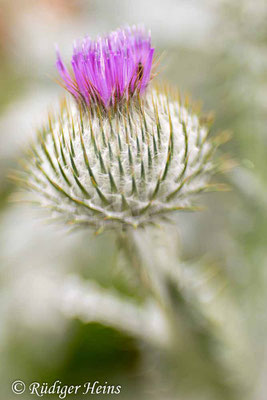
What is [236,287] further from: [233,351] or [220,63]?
[220,63]

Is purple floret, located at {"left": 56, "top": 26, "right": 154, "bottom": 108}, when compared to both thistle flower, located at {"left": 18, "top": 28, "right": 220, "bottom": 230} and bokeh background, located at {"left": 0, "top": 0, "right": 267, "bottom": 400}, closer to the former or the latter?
thistle flower, located at {"left": 18, "top": 28, "right": 220, "bottom": 230}

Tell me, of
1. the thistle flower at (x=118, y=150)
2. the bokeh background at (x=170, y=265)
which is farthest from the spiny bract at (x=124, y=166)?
the bokeh background at (x=170, y=265)

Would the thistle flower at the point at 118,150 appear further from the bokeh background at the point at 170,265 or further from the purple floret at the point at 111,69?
the bokeh background at the point at 170,265

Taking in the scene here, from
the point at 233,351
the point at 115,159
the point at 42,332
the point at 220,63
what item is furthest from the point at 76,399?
the point at 220,63

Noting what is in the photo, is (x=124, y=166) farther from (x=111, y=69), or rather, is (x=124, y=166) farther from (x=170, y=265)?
(x=170, y=265)

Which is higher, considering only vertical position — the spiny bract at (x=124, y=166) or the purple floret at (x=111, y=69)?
the purple floret at (x=111, y=69)

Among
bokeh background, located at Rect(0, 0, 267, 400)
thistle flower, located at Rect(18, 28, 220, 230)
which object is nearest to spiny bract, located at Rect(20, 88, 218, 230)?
thistle flower, located at Rect(18, 28, 220, 230)

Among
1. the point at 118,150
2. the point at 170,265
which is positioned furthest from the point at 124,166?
the point at 170,265
